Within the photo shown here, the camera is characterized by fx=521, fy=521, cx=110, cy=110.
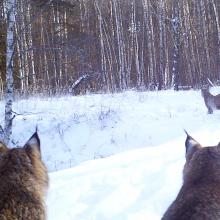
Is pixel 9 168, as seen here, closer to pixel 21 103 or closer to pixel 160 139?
pixel 160 139

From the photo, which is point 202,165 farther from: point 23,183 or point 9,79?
point 9,79

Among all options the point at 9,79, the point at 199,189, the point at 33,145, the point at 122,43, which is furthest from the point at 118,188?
the point at 122,43

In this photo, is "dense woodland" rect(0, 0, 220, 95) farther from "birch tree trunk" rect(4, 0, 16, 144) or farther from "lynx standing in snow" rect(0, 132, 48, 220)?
"lynx standing in snow" rect(0, 132, 48, 220)

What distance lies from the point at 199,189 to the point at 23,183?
4.36 ft

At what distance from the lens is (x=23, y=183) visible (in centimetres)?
399

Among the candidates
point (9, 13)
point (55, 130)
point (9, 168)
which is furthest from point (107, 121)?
point (9, 168)

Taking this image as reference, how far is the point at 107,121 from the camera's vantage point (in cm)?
1506

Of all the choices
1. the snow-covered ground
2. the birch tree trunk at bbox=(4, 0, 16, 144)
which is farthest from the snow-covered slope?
the birch tree trunk at bbox=(4, 0, 16, 144)

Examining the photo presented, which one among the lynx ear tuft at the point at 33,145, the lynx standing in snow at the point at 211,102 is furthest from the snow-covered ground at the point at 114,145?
the lynx ear tuft at the point at 33,145

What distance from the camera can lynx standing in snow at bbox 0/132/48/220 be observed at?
12.4ft

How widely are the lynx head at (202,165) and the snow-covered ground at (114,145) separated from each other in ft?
5.30

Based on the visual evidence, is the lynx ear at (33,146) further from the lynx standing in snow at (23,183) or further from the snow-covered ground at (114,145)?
the snow-covered ground at (114,145)

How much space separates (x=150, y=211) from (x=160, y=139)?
806 cm

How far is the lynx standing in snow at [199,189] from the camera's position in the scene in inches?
140
